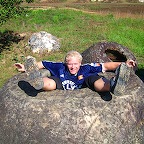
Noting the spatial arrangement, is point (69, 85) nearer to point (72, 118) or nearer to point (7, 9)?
point (72, 118)

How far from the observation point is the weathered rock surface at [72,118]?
5.16 m

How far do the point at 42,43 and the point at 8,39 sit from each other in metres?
2.03

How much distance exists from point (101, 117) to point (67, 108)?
51 cm

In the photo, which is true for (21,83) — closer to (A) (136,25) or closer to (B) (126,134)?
(B) (126,134)

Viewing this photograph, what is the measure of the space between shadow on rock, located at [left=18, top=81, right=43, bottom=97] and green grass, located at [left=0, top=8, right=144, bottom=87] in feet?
14.4

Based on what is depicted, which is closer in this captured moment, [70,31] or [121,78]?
[121,78]

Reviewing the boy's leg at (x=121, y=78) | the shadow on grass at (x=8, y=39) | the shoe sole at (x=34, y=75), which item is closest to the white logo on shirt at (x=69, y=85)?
the shoe sole at (x=34, y=75)

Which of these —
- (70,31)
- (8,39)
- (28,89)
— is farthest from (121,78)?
(70,31)

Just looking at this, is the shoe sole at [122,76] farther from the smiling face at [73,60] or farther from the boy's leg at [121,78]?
the smiling face at [73,60]

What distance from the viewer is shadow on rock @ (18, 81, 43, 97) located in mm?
5700

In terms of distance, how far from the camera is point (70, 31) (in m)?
15.9

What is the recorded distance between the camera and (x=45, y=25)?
677 inches

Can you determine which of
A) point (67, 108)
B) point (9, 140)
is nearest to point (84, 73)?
point (67, 108)

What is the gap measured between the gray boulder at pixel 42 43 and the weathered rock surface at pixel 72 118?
24.3 ft
